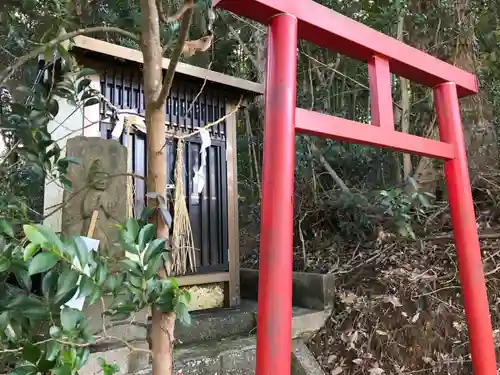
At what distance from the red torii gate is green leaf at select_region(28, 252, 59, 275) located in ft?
→ 2.72

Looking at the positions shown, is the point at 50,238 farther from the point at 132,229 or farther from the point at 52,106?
the point at 52,106

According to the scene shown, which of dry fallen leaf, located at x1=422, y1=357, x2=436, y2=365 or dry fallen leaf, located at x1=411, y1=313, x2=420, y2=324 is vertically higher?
dry fallen leaf, located at x1=411, y1=313, x2=420, y2=324

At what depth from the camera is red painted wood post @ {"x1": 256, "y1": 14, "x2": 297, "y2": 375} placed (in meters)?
1.40

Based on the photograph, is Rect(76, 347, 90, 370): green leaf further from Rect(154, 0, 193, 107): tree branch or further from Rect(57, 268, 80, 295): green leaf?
Rect(154, 0, 193, 107): tree branch

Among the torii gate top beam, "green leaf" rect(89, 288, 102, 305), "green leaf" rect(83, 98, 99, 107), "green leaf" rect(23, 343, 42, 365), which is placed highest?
the torii gate top beam

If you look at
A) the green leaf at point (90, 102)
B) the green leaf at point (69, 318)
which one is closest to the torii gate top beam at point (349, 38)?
the green leaf at point (90, 102)

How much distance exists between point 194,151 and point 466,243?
2.36m

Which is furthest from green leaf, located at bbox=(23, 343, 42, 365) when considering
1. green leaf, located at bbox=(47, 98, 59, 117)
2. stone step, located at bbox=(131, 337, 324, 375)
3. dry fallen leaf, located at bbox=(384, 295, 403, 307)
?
dry fallen leaf, located at bbox=(384, 295, 403, 307)

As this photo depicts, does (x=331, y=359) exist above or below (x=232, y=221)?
below

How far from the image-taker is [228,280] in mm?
3799

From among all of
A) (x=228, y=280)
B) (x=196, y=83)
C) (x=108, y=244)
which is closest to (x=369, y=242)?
(x=228, y=280)

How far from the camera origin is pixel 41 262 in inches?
29.2

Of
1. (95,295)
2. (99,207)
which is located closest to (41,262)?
(95,295)

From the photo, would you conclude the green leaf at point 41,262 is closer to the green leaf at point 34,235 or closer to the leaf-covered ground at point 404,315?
the green leaf at point 34,235
